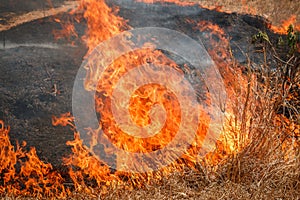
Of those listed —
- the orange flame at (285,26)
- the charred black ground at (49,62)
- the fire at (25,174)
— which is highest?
the orange flame at (285,26)

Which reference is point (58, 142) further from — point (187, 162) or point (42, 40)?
point (42, 40)

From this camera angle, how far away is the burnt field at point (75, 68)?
13.1ft

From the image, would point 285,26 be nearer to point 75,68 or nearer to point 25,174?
point 75,68

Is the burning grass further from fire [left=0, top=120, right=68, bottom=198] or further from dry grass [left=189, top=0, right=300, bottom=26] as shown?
dry grass [left=189, top=0, right=300, bottom=26]

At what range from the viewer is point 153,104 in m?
4.63

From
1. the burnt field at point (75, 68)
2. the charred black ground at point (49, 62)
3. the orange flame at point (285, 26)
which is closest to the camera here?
the burnt field at point (75, 68)

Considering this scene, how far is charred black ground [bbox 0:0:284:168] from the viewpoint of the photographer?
4.71 meters

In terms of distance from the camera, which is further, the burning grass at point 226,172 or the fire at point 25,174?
the fire at point 25,174

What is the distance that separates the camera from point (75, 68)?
6090 mm

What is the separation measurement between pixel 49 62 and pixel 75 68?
425 millimetres

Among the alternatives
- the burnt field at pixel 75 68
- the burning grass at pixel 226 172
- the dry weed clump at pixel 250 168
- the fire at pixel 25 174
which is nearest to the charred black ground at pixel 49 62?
the burnt field at pixel 75 68

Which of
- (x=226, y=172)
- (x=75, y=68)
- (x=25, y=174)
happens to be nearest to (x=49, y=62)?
(x=75, y=68)

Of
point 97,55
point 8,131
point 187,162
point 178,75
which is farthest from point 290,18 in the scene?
point 8,131

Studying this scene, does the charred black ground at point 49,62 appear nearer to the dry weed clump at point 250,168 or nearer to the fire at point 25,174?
the fire at point 25,174
